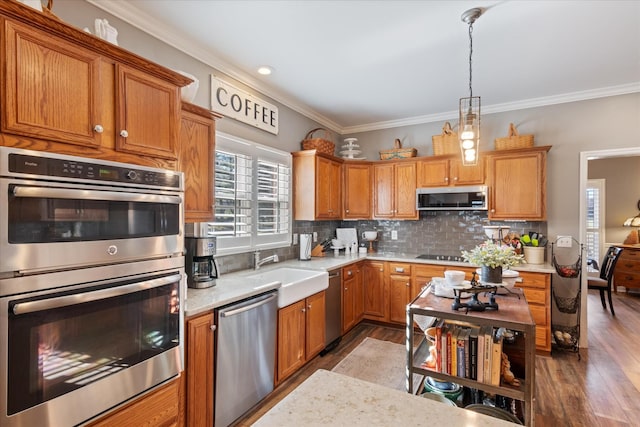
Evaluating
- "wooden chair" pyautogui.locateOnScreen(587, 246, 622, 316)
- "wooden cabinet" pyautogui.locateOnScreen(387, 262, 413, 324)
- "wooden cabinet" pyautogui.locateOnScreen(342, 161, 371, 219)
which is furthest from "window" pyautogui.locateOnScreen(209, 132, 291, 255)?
"wooden chair" pyautogui.locateOnScreen(587, 246, 622, 316)

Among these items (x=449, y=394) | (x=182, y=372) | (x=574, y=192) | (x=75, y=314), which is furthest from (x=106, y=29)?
(x=574, y=192)

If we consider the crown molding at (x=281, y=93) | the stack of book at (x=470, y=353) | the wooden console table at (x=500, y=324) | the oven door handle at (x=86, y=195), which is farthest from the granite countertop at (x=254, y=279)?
the crown molding at (x=281, y=93)

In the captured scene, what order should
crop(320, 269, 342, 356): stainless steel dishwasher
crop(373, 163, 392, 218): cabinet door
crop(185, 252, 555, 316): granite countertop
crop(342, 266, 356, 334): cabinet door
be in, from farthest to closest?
crop(373, 163, 392, 218): cabinet door, crop(342, 266, 356, 334): cabinet door, crop(320, 269, 342, 356): stainless steel dishwasher, crop(185, 252, 555, 316): granite countertop

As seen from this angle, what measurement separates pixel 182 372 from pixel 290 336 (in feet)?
3.60

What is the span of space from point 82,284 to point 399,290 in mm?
3486

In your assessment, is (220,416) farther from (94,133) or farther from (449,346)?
(94,133)

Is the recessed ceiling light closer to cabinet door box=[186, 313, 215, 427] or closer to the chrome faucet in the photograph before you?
the chrome faucet

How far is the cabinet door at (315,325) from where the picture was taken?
9.90ft

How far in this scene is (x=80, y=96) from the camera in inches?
53.4

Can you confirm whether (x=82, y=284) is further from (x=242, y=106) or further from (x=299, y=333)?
(x=242, y=106)

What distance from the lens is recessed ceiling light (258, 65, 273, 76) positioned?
298 centimetres

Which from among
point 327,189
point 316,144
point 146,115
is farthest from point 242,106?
point 146,115

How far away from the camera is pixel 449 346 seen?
6.47 ft

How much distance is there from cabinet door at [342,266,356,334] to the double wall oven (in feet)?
7.58
